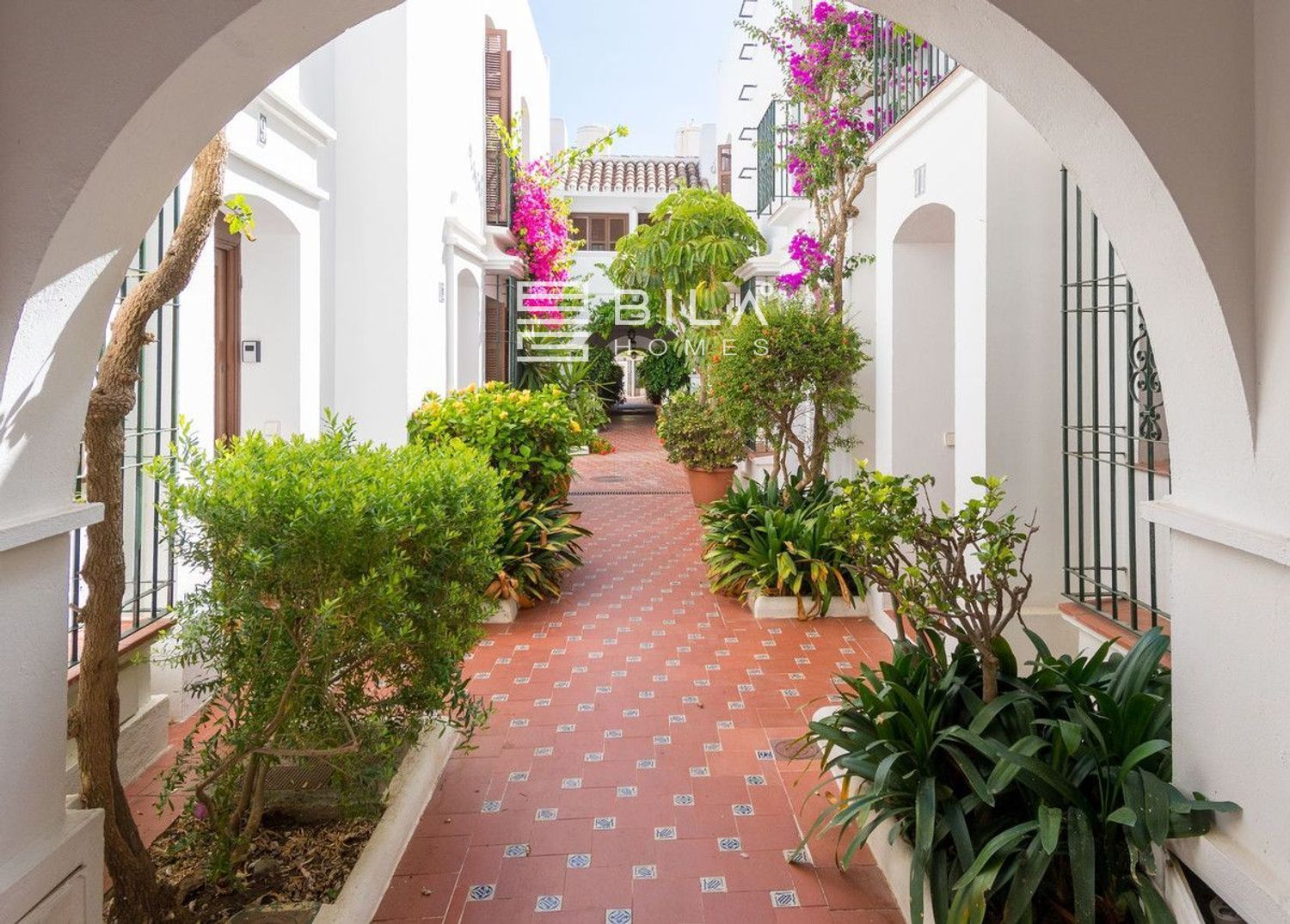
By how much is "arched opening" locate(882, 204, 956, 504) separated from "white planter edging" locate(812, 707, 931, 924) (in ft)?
12.7

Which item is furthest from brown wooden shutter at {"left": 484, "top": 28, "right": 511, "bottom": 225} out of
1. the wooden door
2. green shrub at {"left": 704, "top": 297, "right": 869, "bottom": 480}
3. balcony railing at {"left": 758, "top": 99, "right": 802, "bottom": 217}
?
the wooden door

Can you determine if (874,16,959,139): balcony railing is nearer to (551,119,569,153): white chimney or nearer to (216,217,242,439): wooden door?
(216,217,242,439): wooden door

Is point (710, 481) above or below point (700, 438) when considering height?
below

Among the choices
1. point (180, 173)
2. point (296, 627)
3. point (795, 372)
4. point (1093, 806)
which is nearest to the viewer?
point (180, 173)

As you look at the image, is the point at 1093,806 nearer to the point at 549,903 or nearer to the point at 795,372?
the point at 549,903

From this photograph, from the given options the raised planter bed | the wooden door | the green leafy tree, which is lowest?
the raised planter bed

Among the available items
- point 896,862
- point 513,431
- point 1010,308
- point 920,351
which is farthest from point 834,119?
point 896,862

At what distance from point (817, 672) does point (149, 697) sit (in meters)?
3.83

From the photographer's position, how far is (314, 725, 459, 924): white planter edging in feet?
10.3

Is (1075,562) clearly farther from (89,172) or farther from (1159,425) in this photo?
(89,172)

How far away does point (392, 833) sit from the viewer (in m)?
3.65

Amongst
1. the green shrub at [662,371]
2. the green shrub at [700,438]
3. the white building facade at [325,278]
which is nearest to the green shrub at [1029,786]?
the white building facade at [325,278]

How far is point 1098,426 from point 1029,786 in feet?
8.08

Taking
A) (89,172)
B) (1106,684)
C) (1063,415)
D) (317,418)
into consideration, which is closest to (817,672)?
(1063,415)
